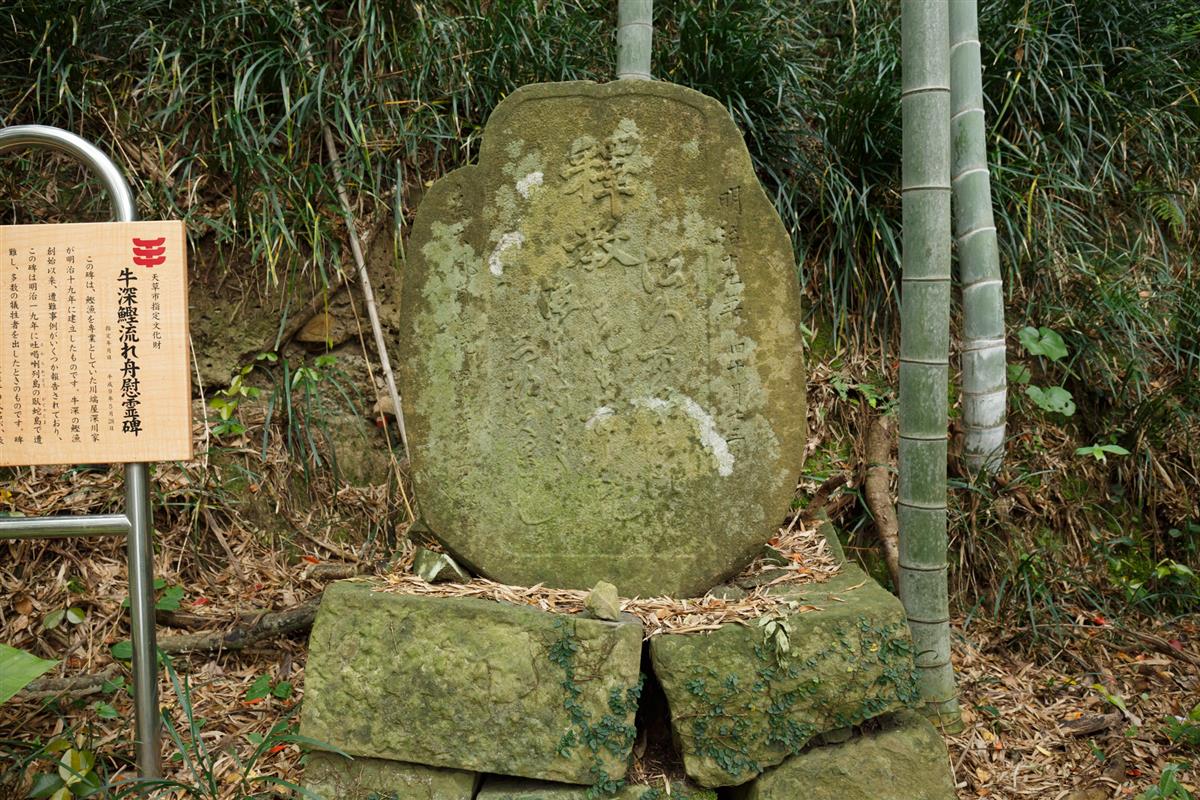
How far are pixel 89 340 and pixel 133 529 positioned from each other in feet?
1.56

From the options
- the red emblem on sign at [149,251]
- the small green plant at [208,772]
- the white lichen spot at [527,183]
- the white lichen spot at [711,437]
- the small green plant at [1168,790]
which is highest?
the white lichen spot at [527,183]

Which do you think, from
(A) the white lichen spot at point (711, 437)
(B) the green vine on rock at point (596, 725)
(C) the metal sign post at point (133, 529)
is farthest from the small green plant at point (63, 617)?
(A) the white lichen spot at point (711, 437)

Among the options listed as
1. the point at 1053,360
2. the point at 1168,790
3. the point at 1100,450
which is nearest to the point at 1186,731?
the point at 1168,790

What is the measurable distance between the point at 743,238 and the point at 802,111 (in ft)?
5.83

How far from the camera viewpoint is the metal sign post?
7.52 ft

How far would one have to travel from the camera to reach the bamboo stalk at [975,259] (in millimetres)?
3398

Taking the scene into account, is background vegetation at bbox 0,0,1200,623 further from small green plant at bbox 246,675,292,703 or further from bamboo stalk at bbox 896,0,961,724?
small green plant at bbox 246,675,292,703

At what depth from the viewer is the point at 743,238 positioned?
261cm

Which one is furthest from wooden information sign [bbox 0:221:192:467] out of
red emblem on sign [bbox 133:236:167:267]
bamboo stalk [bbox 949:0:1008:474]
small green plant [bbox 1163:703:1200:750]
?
small green plant [bbox 1163:703:1200:750]

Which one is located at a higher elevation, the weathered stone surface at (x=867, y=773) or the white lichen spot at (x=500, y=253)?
the white lichen spot at (x=500, y=253)

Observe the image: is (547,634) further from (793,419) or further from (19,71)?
(19,71)

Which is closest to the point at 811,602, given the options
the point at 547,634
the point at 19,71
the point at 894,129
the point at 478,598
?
the point at 547,634

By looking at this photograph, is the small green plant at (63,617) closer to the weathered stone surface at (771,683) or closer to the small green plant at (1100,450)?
the weathered stone surface at (771,683)

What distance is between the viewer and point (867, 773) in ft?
7.84
